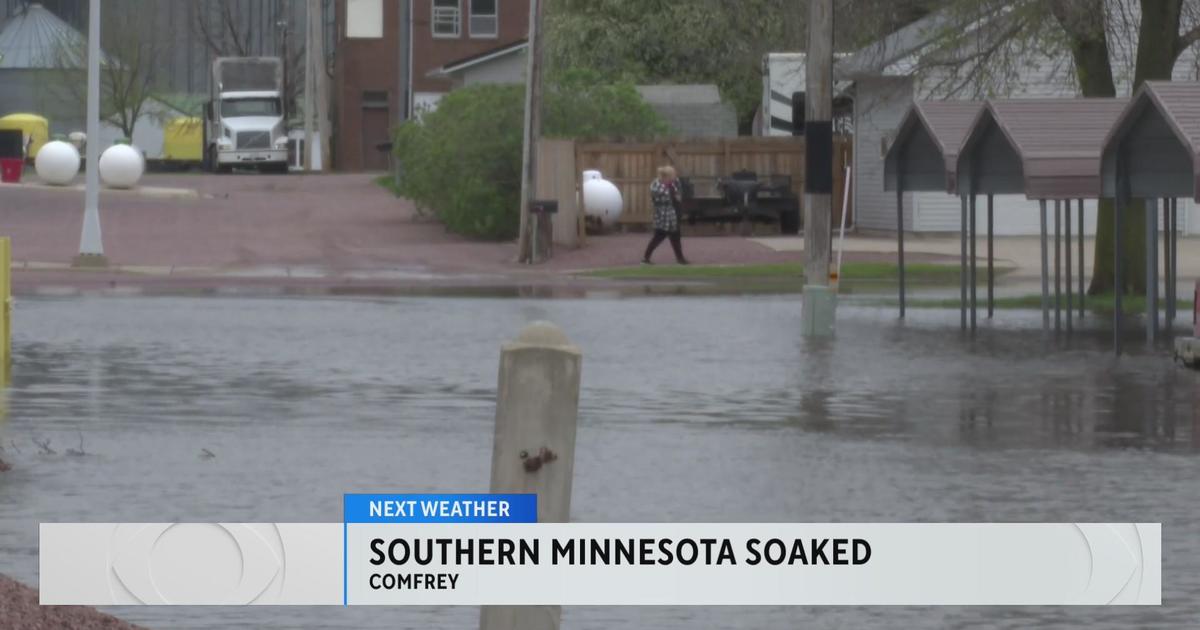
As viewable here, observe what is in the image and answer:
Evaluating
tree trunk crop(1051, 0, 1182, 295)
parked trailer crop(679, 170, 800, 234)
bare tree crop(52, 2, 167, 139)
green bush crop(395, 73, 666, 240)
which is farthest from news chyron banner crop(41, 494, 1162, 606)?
bare tree crop(52, 2, 167, 139)

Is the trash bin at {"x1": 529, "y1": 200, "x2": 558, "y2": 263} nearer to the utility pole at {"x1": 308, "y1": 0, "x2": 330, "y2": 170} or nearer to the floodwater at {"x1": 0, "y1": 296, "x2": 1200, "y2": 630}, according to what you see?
the floodwater at {"x1": 0, "y1": 296, "x2": 1200, "y2": 630}

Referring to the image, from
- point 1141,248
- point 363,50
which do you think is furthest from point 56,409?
point 363,50

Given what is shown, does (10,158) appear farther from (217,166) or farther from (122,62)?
(122,62)

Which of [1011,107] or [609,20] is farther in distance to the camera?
[609,20]

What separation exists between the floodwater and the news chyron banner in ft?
12.9

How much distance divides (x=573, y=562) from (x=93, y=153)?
31560mm

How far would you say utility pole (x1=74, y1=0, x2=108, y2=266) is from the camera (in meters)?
33.3

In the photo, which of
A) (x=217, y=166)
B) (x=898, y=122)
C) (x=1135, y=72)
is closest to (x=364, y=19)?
(x=217, y=166)

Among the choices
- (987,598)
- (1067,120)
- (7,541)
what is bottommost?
(7,541)

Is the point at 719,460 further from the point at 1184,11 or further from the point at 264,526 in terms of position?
the point at 1184,11

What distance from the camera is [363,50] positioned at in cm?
8275

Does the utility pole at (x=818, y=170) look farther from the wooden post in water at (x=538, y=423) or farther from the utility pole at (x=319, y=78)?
the utility pole at (x=319, y=78)

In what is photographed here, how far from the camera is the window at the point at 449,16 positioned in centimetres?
8100

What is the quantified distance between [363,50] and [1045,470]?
236 ft
